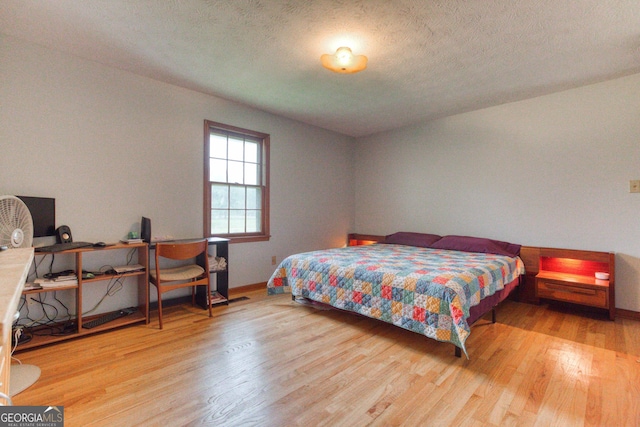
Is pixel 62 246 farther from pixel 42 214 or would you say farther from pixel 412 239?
pixel 412 239

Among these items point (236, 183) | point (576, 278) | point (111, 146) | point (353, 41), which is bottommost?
point (576, 278)

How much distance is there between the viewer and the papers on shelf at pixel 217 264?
314 cm

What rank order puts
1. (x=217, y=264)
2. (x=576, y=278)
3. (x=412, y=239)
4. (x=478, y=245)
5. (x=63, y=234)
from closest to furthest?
1. (x=63, y=234)
2. (x=576, y=278)
3. (x=217, y=264)
4. (x=478, y=245)
5. (x=412, y=239)

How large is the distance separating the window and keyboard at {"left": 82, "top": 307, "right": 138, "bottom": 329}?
1.06 meters

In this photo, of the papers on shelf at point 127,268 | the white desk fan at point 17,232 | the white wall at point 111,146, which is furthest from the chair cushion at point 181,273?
the white desk fan at point 17,232

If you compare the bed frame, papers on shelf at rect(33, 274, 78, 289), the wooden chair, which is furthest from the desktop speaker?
the bed frame

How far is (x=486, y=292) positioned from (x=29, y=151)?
154 inches

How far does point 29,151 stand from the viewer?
2387 mm

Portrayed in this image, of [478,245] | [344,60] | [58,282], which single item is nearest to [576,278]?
[478,245]

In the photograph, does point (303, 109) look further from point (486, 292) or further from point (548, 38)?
point (486, 292)

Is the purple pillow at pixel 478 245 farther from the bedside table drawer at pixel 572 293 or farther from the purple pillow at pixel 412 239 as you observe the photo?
the bedside table drawer at pixel 572 293

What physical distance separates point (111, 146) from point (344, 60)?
230 centimetres

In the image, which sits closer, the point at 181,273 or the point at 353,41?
the point at 353,41

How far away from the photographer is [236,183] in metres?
3.77
